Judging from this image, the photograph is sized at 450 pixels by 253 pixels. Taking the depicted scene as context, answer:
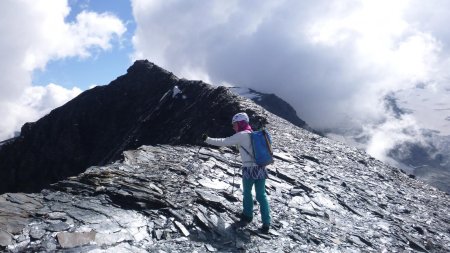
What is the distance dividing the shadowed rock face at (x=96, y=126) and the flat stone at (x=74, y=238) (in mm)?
31472

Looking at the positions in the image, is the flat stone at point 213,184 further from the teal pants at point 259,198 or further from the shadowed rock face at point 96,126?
the shadowed rock face at point 96,126

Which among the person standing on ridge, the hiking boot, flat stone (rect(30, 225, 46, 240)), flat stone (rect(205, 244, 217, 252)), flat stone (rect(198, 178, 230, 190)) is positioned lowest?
flat stone (rect(205, 244, 217, 252))

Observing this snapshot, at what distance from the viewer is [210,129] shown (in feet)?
105

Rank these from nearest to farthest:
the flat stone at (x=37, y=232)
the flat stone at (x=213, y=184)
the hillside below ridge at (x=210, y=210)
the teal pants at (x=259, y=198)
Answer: the flat stone at (x=37, y=232)
the hillside below ridge at (x=210, y=210)
the teal pants at (x=259, y=198)
the flat stone at (x=213, y=184)

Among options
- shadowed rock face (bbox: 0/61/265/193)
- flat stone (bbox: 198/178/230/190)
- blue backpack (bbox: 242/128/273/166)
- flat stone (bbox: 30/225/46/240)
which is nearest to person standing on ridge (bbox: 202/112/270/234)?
blue backpack (bbox: 242/128/273/166)

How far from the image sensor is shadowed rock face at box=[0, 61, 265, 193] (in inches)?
1832

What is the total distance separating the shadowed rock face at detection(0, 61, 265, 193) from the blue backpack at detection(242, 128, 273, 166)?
2882cm

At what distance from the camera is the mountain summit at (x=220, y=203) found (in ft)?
35.9

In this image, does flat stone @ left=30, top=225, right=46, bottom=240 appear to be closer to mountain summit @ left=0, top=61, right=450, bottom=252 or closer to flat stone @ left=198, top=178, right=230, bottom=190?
mountain summit @ left=0, top=61, right=450, bottom=252

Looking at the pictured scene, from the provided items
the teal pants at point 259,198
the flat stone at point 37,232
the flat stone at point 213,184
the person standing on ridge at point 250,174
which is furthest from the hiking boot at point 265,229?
the flat stone at point 37,232

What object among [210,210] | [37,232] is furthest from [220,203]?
[37,232]

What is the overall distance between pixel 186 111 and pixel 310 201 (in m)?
25.3

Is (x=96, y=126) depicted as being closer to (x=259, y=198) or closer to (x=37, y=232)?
(x=259, y=198)

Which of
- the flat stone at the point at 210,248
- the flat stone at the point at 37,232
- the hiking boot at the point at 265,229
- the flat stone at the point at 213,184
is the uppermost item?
the flat stone at the point at 213,184
